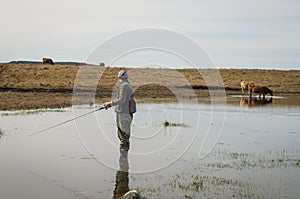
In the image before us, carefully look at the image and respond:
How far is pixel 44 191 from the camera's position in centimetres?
764

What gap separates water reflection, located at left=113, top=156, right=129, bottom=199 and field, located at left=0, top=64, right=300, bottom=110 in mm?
13906

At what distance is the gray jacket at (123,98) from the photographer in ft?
31.9

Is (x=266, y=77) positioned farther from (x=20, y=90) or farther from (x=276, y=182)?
(x=276, y=182)

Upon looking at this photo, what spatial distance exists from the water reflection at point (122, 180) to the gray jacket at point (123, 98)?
138 centimetres

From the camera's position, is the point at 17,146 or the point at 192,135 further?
the point at 192,135

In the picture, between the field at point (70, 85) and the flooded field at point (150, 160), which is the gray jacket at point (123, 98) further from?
the field at point (70, 85)

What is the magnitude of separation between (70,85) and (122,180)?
103 ft

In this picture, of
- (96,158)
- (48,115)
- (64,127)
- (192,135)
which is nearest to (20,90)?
(48,115)

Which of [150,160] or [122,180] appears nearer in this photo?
[122,180]

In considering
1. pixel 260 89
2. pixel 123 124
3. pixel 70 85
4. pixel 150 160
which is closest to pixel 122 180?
pixel 123 124

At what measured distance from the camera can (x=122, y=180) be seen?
862cm

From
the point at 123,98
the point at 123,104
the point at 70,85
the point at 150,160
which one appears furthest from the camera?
the point at 70,85

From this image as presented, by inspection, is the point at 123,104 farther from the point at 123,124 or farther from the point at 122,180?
the point at 122,180

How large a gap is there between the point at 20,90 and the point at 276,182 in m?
28.2
